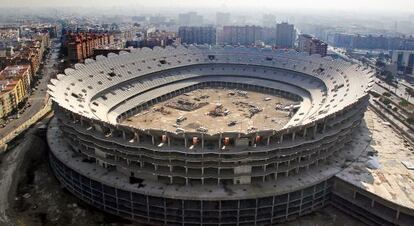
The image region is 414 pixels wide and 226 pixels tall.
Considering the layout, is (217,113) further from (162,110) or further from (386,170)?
(386,170)

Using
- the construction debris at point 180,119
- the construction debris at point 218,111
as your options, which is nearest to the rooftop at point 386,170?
the construction debris at point 218,111

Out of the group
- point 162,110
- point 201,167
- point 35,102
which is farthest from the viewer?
point 35,102

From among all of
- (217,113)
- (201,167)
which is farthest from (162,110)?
(201,167)

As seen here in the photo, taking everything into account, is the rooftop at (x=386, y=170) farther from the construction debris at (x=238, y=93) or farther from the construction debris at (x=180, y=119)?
the construction debris at (x=238, y=93)

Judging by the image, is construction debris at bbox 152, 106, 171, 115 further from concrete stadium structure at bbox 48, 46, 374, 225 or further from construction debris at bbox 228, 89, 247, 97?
concrete stadium structure at bbox 48, 46, 374, 225

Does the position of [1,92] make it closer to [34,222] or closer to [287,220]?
[34,222]

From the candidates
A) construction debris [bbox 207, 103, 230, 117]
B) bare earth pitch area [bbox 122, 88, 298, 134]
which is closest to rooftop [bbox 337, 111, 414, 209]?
bare earth pitch area [bbox 122, 88, 298, 134]

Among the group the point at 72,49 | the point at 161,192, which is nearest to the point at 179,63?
the point at 72,49

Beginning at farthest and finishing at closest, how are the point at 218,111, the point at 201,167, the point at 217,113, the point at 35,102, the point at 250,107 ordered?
1. the point at 35,102
2. the point at 250,107
3. the point at 218,111
4. the point at 217,113
5. the point at 201,167

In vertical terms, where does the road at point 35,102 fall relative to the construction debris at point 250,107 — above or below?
below
